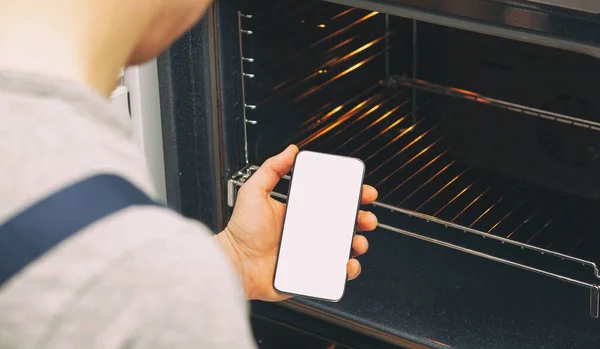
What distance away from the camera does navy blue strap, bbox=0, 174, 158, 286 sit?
365 millimetres

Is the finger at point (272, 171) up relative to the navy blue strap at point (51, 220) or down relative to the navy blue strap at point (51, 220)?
down

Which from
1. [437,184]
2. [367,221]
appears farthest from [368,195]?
[437,184]

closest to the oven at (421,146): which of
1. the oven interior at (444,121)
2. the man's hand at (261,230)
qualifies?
the oven interior at (444,121)

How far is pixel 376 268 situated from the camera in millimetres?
1252

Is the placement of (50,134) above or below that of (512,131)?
above

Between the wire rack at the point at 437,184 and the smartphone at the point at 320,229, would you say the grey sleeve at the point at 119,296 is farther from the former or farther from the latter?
the wire rack at the point at 437,184

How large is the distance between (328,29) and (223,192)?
0.27 metres

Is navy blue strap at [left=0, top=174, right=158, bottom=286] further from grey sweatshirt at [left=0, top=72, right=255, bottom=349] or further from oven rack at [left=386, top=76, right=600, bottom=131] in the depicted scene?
oven rack at [left=386, top=76, right=600, bottom=131]

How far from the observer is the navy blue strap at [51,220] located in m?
0.36

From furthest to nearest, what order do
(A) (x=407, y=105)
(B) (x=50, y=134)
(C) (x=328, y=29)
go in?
(A) (x=407, y=105), (C) (x=328, y=29), (B) (x=50, y=134)

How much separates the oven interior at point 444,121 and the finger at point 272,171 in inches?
5.4

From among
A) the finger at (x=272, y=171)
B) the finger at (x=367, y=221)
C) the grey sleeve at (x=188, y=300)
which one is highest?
the grey sleeve at (x=188, y=300)

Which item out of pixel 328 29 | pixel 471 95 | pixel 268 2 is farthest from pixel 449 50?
pixel 268 2

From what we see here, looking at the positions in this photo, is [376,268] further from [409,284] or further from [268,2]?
[268,2]
